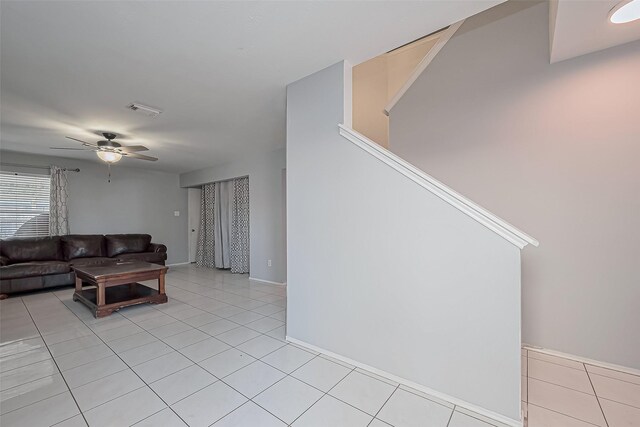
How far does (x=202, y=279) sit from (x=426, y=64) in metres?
5.17

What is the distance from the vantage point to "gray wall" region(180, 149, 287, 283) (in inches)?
186

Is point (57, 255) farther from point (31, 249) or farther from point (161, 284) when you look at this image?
point (161, 284)

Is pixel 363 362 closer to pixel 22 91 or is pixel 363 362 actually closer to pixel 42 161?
pixel 22 91

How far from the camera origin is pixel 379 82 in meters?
3.90

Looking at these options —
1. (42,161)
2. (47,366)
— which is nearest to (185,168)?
(42,161)

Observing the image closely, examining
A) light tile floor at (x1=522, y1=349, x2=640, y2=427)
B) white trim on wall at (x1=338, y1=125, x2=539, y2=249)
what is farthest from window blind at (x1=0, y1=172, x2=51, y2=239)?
light tile floor at (x1=522, y1=349, x2=640, y2=427)

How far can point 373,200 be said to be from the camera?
1.95m

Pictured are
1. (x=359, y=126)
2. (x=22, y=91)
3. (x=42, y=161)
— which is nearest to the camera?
(x=22, y=91)

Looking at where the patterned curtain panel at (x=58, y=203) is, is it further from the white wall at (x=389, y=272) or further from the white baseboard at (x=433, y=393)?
the white baseboard at (x=433, y=393)

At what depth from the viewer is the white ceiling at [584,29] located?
5.16ft

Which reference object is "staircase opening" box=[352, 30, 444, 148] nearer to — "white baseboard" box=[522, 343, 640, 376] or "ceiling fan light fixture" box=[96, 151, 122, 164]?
"white baseboard" box=[522, 343, 640, 376]

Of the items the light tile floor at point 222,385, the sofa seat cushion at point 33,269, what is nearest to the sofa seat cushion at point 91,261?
the sofa seat cushion at point 33,269

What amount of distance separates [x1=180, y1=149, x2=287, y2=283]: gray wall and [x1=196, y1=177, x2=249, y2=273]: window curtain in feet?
1.59

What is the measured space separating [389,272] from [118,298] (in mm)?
3619
